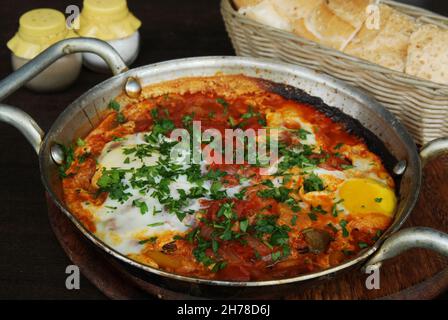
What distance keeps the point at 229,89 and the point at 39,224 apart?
1.38 meters

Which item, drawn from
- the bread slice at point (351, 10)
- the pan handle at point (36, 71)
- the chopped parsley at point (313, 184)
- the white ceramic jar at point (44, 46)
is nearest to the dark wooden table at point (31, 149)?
the white ceramic jar at point (44, 46)

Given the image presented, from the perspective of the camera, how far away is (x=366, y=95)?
10.3ft

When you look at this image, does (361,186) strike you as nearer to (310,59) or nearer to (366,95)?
(366,95)

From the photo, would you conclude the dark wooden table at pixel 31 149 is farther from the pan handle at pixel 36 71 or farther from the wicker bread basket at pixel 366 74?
the wicker bread basket at pixel 366 74

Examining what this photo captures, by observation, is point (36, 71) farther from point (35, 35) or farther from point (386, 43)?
point (386, 43)

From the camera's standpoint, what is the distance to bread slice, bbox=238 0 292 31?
3.60m

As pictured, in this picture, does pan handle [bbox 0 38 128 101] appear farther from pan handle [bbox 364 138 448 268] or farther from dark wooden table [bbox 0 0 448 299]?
pan handle [bbox 364 138 448 268]

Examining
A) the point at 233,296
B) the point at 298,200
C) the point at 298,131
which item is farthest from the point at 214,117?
the point at 233,296

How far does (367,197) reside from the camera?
2832mm

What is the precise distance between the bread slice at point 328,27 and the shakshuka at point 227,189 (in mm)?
439

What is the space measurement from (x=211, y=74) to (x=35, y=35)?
1.15 metres

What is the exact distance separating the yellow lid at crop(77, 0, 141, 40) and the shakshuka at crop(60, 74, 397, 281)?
2.21 feet

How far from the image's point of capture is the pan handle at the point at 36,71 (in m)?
2.59

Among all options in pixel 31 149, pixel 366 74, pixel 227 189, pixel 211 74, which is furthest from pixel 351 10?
pixel 31 149
